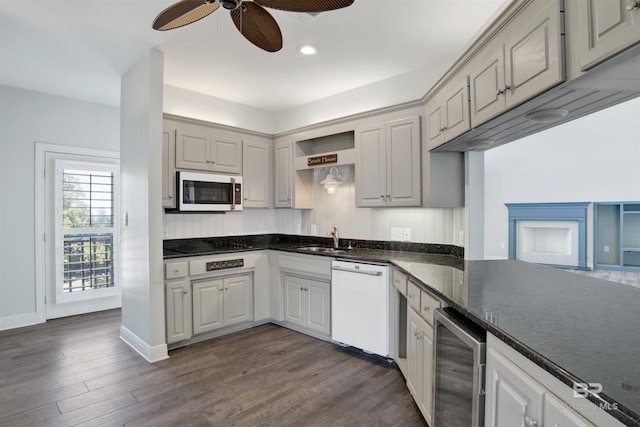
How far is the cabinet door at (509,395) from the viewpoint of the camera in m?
0.98

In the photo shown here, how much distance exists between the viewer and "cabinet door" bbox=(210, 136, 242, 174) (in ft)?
12.4

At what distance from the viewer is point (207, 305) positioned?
3430 mm

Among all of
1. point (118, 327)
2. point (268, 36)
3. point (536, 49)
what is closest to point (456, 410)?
point (536, 49)

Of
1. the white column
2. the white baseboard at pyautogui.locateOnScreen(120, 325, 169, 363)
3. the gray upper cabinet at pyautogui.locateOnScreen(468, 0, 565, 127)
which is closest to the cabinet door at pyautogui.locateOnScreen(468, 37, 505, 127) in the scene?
the gray upper cabinet at pyautogui.locateOnScreen(468, 0, 565, 127)

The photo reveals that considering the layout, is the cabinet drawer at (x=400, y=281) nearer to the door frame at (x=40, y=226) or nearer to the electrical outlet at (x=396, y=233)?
the electrical outlet at (x=396, y=233)

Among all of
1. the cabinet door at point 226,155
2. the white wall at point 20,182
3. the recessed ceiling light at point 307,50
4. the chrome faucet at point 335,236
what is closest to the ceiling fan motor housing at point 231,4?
the recessed ceiling light at point 307,50

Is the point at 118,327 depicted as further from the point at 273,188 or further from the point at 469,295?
the point at 469,295

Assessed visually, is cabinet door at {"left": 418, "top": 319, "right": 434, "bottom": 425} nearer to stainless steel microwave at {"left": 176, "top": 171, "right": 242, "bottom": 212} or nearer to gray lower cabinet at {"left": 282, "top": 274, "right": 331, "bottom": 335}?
gray lower cabinet at {"left": 282, "top": 274, "right": 331, "bottom": 335}

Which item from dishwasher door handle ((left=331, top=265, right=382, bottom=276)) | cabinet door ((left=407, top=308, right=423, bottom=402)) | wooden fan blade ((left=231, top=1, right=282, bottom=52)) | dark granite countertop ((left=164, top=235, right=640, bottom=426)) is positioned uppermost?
wooden fan blade ((left=231, top=1, right=282, bottom=52))

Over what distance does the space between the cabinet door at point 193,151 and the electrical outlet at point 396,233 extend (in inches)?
85.0

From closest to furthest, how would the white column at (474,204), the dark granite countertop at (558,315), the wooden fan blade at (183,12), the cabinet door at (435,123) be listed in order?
the dark granite countertop at (558,315) < the wooden fan blade at (183,12) < the cabinet door at (435,123) < the white column at (474,204)

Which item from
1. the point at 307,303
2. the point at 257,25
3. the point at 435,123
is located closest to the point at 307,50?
the point at 257,25

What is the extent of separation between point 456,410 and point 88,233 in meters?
4.80

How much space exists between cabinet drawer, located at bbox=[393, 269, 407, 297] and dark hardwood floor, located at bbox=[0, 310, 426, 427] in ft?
2.40
